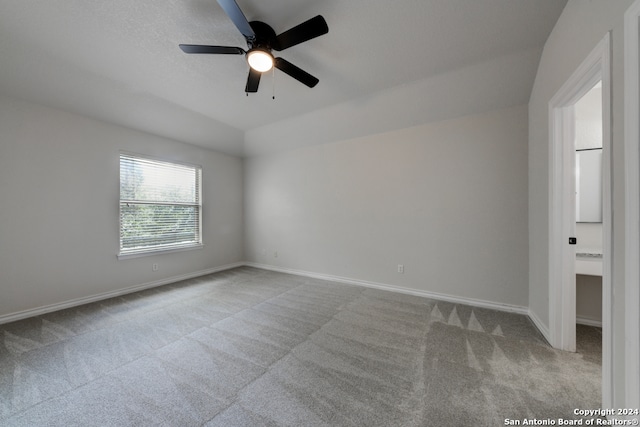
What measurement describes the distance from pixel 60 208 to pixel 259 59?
128 inches

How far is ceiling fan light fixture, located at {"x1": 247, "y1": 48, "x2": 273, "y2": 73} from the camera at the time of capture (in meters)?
1.84

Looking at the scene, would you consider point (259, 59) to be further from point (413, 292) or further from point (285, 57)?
point (413, 292)

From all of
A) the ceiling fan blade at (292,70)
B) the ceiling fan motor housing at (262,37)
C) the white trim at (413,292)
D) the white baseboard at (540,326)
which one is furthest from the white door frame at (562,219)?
the ceiling fan motor housing at (262,37)

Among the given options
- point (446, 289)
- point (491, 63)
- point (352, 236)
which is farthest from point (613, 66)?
point (352, 236)

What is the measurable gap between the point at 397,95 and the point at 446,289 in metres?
2.76

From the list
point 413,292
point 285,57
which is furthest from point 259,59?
point 413,292

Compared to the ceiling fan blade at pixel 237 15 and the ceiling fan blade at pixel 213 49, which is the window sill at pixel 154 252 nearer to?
the ceiling fan blade at pixel 213 49

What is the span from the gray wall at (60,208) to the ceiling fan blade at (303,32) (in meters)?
3.12

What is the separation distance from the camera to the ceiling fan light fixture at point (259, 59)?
1841mm

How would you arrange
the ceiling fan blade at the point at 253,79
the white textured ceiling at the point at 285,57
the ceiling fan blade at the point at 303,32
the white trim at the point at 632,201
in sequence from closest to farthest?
the white trim at the point at 632,201 → the ceiling fan blade at the point at 303,32 → the white textured ceiling at the point at 285,57 → the ceiling fan blade at the point at 253,79

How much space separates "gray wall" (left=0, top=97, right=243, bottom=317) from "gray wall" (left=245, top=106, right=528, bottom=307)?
8.43 feet

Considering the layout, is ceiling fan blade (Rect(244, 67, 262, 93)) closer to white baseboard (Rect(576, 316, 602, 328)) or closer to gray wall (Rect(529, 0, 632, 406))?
gray wall (Rect(529, 0, 632, 406))

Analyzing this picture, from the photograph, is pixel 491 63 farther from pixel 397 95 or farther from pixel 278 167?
pixel 278 167

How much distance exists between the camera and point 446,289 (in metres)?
3.17
